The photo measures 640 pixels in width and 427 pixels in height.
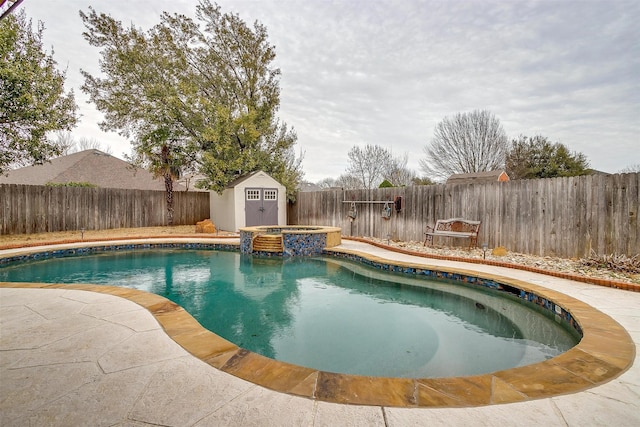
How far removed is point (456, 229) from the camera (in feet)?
24.4

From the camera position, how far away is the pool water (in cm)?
268

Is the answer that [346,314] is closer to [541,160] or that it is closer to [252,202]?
[252,202]

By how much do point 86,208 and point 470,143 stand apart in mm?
21239

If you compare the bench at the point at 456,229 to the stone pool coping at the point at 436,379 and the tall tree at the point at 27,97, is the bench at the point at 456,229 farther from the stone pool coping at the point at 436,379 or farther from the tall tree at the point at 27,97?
the tall tree at the point at 27,97

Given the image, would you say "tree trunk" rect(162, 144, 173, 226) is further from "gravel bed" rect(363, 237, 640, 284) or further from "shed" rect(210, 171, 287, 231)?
"gravel bed" rect(363, 237, 640, 284)

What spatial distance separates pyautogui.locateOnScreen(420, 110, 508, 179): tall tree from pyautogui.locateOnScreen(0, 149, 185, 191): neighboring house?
18.4 metres

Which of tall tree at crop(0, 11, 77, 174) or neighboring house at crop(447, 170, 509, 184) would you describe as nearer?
tall tree at crop(0, 11, 77, 174)

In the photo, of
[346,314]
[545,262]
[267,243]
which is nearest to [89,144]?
[267,243]

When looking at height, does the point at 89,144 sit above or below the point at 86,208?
above

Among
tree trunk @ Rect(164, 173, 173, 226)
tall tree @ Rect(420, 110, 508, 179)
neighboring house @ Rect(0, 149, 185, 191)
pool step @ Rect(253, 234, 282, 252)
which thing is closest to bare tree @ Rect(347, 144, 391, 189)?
tall tree @ Rect(420, 110, 508, 179)

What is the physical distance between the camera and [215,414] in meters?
1.40

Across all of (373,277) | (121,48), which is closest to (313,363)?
(373,277)

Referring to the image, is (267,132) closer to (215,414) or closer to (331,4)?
(331,4)

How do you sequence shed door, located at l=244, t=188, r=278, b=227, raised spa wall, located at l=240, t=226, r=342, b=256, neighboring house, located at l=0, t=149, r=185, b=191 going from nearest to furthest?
raised spa wall, located at l=240, t=226, r=342, b=256 → shed door, located at l=244, t=188, r=278, b=227 → neighboring house, located at l=0, t=149, r=185, b=191
